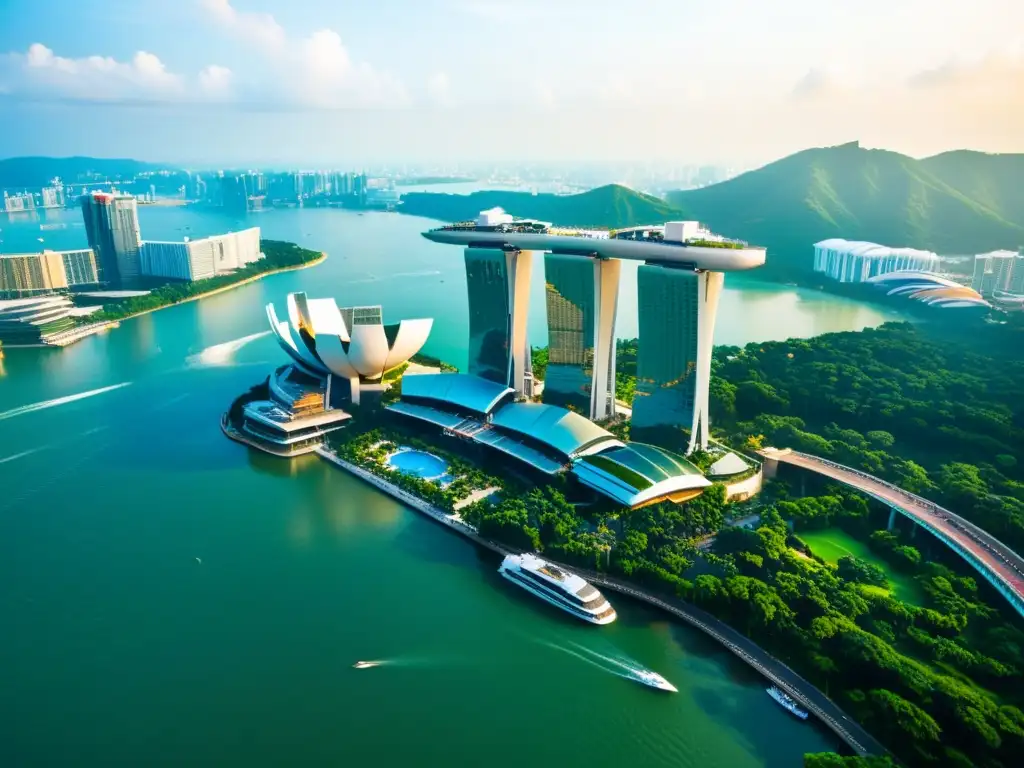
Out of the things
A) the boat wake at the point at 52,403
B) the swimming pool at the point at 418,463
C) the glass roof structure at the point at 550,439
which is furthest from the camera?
the boat wake at the point at 52,403

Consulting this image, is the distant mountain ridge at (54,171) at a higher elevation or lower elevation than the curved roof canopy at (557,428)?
higher

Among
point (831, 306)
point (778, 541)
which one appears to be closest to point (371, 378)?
point (778, 541)

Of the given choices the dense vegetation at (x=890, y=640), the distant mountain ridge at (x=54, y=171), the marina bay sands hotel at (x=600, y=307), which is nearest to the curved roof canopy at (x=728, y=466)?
the marina bay sands hotel at (x=600, y=307)

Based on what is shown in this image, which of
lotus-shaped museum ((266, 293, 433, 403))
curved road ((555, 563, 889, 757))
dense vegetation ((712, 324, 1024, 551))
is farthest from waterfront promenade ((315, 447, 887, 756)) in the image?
dense vegetation ((712, 324, 1024, 551))

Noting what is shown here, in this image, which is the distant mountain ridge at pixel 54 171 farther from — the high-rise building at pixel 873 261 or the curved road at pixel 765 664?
the curved road at pixel 765 664

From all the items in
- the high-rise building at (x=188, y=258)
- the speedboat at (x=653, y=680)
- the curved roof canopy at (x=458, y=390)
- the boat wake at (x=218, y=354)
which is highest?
the high-rise building at (x=188, y=258)

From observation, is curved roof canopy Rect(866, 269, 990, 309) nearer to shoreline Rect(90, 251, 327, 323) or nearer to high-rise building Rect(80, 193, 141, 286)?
shoreline Rect(90, 251, 327, 323)
